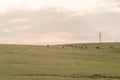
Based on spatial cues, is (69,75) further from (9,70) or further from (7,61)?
(7,61)

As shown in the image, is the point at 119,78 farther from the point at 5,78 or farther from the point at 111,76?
the point at 5,78

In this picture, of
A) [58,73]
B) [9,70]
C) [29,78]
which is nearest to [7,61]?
[9,70]

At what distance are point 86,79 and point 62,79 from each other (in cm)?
347

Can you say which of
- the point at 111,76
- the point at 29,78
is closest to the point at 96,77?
the point at 111,76

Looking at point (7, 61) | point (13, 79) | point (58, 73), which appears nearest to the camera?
point (13, 79)

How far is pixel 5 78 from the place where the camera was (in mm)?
49281

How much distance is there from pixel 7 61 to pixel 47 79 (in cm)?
2905

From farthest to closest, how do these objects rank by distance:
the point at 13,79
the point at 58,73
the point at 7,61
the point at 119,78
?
the point at 7,61
the point at 58,73
the point at 119,78
the point at 13,79

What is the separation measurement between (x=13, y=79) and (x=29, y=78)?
269cm

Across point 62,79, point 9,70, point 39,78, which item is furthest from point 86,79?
point 9,70

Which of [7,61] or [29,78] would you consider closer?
[29,78]

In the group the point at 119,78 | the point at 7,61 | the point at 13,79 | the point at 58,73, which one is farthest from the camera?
the point at 7,61

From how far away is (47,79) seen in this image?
49.1 m

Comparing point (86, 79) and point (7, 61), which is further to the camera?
point (7, 61)
